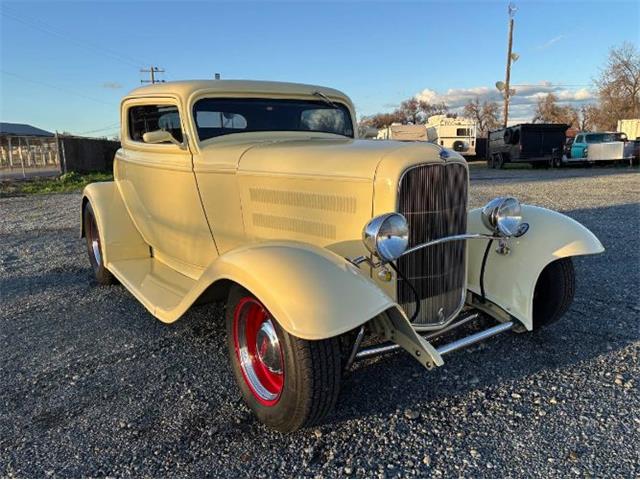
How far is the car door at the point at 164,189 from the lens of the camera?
3691mm

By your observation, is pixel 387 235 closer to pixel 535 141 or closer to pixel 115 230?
pixel 115 230

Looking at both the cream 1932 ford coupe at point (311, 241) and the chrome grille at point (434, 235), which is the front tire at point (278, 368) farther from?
the chrome grille at point (434, 235)

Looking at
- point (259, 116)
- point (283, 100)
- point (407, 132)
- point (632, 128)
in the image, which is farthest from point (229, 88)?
point (632, 128)

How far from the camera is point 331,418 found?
251cm

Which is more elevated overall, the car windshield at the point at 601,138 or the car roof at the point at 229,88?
the car roof at the point at 229,88

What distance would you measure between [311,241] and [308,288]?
2.54ft

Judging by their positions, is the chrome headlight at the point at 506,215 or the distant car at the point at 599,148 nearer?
the chrome headlight at the point at 506,215

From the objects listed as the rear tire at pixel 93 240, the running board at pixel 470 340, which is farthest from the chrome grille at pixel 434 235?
the rear tire at pixel 93 240

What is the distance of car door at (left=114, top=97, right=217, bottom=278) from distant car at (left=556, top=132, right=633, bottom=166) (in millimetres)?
21327

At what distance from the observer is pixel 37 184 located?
51.8 feet

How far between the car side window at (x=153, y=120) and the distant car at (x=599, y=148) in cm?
2128

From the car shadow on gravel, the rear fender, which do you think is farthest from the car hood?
the car shadow on gravel

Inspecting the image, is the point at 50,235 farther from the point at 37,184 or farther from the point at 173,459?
the point at 37,184

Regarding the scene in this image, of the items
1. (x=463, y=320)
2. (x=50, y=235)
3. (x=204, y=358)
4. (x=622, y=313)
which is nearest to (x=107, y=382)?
(x=204, y=358)
